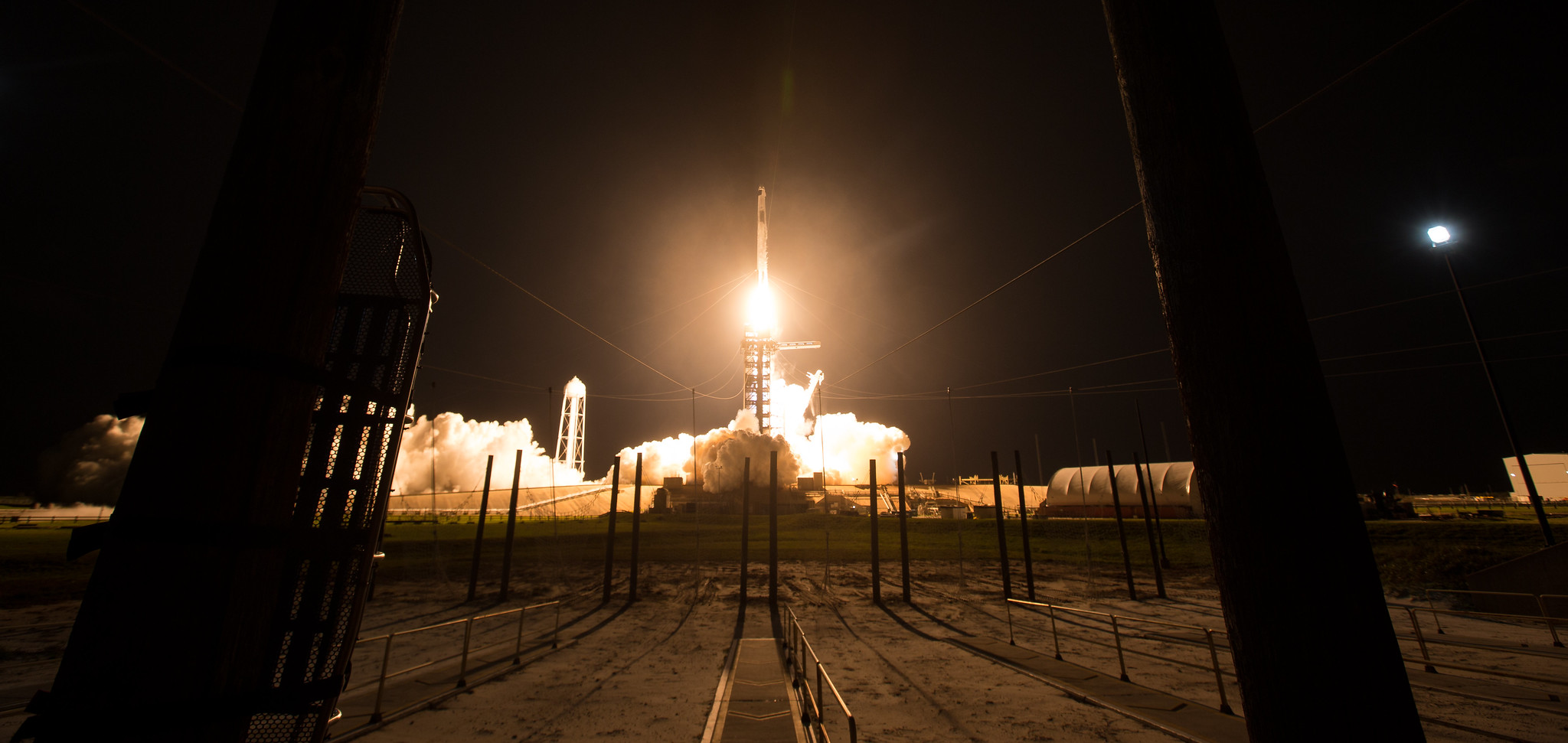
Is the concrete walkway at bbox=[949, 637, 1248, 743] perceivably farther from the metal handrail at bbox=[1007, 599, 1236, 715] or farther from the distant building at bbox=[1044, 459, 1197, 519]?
the distant building at bbox=[1044, 459, 1197, 519]

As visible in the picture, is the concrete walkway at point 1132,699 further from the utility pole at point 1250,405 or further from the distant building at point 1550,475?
the distant building at point 1550,475

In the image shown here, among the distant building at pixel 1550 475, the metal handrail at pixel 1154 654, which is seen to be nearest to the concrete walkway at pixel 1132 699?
the metal handrail at pixel 1154 654

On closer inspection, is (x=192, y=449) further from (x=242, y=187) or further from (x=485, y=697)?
(x=485, y=697)

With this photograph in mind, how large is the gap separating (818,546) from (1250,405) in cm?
4207

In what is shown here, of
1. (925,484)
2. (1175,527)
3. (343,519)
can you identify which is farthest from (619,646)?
(925,484)

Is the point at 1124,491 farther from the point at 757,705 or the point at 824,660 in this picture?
the point at 757,705

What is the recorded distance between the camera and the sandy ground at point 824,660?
8.61 metres

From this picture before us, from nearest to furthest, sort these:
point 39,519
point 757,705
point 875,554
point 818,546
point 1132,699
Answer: point 757,705, point 1132,699, point 875,554, point 818,546, point 39,519

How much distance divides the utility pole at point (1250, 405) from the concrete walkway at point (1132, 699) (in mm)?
7924

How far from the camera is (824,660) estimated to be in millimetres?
13242

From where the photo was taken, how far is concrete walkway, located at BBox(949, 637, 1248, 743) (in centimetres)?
788

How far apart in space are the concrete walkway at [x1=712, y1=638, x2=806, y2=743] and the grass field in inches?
431

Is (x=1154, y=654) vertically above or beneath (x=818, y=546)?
beneath

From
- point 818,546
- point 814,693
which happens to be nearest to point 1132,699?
point 814,693
